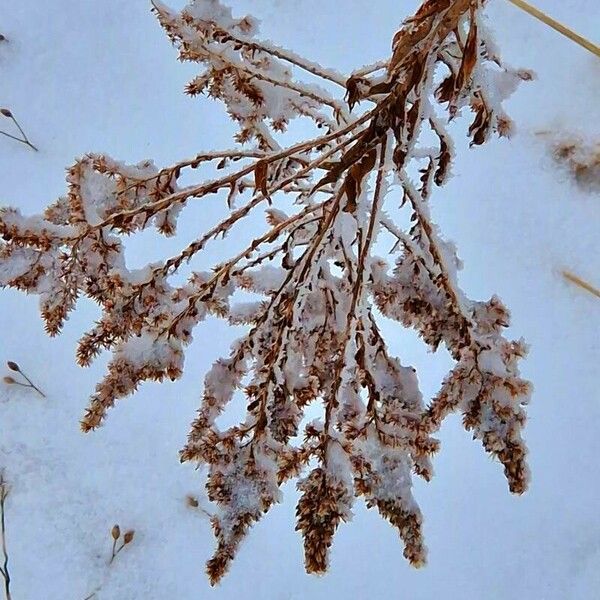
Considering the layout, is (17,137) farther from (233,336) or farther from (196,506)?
(196,506)

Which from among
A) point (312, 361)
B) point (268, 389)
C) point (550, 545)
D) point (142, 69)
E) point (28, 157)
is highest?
point (142, 69)

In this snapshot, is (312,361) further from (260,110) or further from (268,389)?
(260,110)

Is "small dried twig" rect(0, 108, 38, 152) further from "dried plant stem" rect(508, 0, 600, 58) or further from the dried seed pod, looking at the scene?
"dried plant stem" rect(508, 0, 600, 58)

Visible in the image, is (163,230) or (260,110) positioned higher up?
(260,110)

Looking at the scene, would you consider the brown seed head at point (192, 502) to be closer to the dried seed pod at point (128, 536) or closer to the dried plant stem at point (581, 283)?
the dried seed pod at point (128, 536)

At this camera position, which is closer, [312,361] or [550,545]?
[312,361]

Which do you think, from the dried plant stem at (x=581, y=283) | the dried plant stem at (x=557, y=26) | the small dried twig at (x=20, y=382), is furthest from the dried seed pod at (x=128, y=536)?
the dried plant stem at (x=557, y=26)

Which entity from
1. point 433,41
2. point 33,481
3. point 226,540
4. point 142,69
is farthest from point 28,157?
point 433,41
